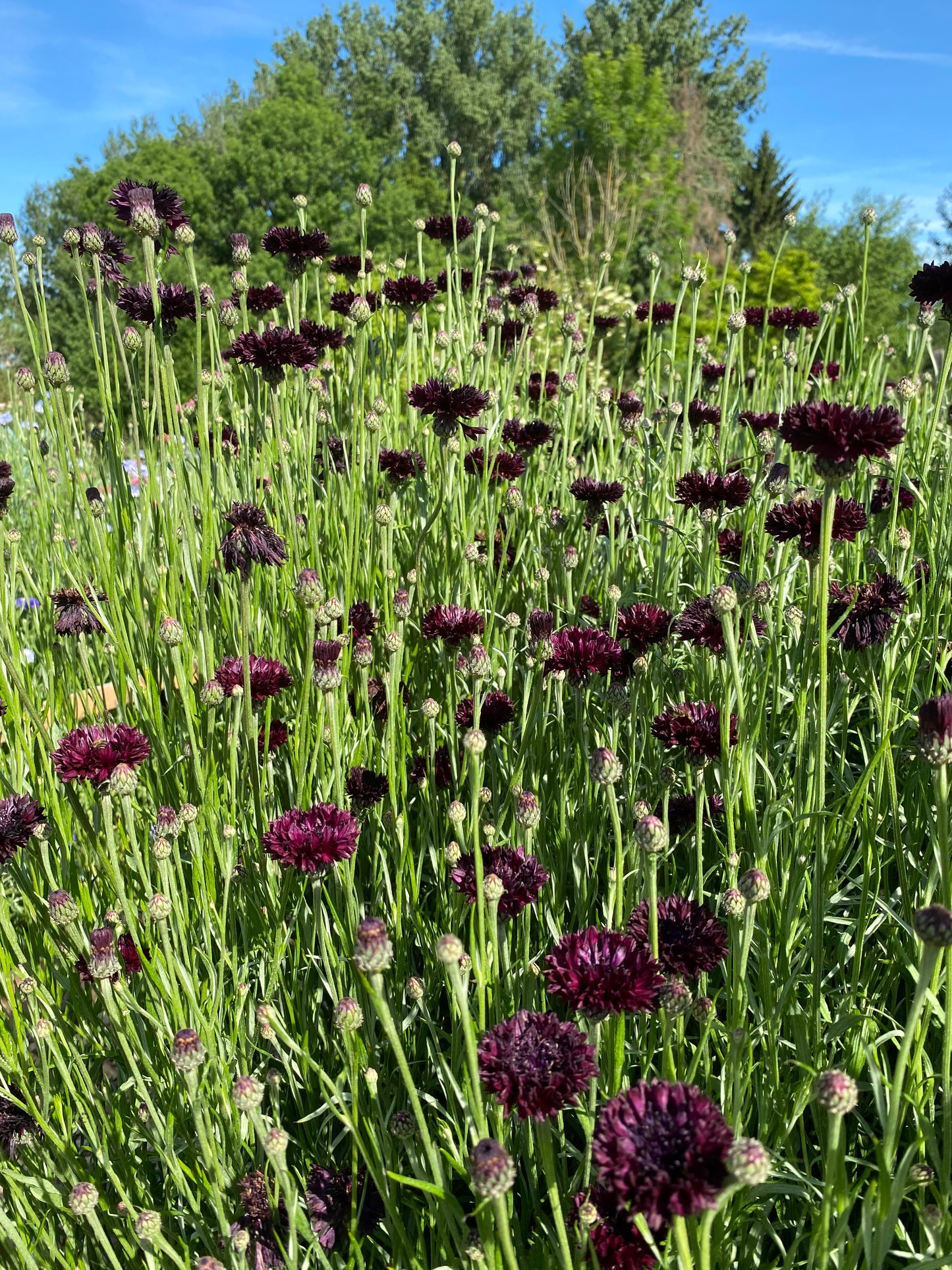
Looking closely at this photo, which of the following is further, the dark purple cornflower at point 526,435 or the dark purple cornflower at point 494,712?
the dark purple cornflower at point 526,435

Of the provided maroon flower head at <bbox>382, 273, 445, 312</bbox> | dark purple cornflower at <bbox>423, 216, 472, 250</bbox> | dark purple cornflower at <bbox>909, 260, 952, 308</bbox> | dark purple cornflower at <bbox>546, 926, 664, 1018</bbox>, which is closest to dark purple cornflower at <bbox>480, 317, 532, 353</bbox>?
dark purple cornflower at <bbox>423, 216, 472, 250</bbox>

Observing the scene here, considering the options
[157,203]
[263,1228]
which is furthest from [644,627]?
[157,203]

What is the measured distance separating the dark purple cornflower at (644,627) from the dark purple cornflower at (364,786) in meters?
0.61

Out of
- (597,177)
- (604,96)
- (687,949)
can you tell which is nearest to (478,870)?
(687,949)

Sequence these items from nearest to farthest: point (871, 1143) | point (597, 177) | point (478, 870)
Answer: point (478, 870), point (871, 1143), point (597, 177)

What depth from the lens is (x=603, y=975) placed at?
41.2 inches

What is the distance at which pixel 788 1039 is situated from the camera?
1623 mm

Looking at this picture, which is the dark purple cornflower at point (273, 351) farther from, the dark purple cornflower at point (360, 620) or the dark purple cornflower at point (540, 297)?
the dark purple cornflower at point (540, 297)

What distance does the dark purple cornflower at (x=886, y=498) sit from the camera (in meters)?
2.47

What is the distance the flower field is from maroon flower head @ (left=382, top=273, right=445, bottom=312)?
0.08ft

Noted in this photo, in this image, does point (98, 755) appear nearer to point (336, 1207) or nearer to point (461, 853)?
point (461, 853)

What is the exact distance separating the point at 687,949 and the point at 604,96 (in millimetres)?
24023

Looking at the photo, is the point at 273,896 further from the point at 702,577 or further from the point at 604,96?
the point at 604,96

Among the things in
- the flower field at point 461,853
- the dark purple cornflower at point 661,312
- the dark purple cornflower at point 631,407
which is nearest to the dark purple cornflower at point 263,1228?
the flower field at point 461,853
